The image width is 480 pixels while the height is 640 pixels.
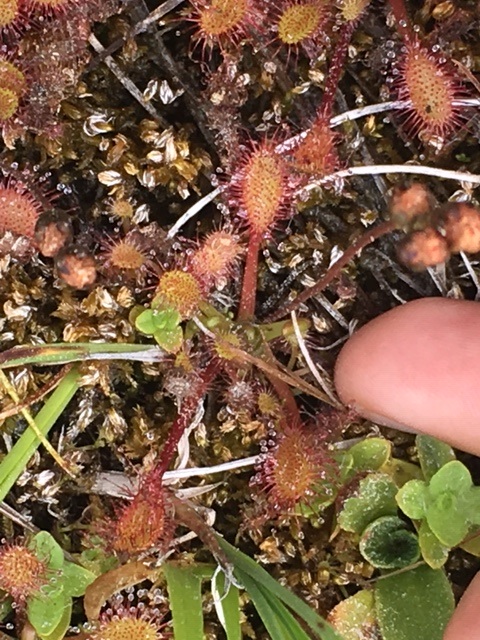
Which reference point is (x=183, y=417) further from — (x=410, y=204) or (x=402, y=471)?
(x=410, y=204)

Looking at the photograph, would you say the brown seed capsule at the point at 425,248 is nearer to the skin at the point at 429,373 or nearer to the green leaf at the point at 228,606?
the skin at the point at 429,373

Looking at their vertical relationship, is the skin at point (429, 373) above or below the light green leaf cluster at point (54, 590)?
above

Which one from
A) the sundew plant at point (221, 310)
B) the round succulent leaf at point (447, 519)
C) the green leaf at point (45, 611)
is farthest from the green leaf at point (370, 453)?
the green leaf at point (45, 611)

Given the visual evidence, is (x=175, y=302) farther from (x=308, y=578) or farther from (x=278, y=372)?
→ (x=308, y=578)

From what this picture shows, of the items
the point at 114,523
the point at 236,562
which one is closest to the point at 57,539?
the point at 114,523

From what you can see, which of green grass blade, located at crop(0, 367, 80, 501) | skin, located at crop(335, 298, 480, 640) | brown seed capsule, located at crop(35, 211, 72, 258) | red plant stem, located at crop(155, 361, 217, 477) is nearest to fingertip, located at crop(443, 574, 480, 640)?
skin, located at crop(335, 298, 480, 640)

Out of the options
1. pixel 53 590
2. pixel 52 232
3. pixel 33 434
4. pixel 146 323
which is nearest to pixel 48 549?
pixel 53 590
